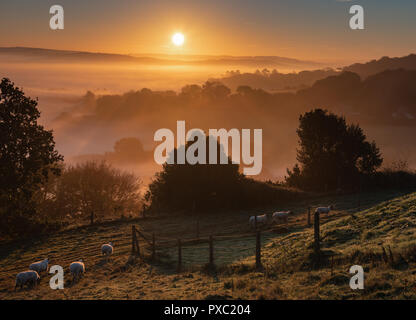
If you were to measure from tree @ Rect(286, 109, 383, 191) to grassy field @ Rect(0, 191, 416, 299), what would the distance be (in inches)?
1223

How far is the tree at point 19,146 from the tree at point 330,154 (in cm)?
4357

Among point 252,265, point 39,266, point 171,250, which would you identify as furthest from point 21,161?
point 252,265

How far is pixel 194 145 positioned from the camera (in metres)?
56.6

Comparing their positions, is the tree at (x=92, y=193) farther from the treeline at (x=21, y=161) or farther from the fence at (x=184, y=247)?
the fence at (x=184, y=247)

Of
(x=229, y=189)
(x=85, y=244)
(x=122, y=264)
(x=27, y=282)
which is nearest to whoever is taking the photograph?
(x=27, y=282)

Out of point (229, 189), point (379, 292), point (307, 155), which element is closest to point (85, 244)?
point (229, 189)

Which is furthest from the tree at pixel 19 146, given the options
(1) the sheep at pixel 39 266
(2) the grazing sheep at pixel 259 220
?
(2) the grazing sheep at pixel 259 220

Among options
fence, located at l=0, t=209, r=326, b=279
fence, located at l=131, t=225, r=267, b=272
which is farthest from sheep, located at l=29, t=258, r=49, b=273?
fence, located at l=131, t=225, r=267, b=272

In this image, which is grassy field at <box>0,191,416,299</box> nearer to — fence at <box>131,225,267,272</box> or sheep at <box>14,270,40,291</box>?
fence at <box>131,225,267,272</box>

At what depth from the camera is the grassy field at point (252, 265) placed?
1542 centimetres

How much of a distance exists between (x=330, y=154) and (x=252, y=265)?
5145 centimetres

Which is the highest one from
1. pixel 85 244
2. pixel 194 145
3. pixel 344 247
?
pixel 194 145
